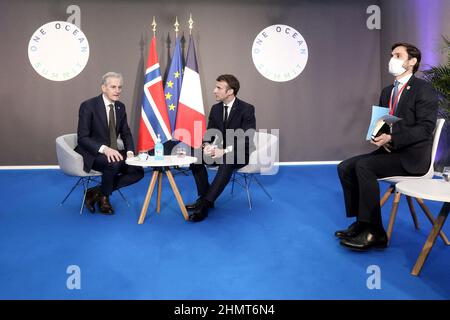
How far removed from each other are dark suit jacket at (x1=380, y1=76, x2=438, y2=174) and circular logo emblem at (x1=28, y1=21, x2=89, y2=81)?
5225 mm

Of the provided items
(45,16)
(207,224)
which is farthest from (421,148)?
(45,16)

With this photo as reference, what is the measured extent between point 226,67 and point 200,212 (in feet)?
12.7

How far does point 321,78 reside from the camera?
7.05 meters

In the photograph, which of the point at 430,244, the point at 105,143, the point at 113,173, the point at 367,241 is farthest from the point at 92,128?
the point at 430,244

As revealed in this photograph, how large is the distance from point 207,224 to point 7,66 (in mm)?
4977

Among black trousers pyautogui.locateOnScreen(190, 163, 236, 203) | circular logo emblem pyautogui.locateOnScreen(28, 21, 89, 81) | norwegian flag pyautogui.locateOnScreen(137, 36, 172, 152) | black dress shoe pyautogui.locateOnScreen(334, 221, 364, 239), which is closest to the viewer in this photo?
black dress shoe pyautogui.locateOnScreen(334, 221, 364, 239)

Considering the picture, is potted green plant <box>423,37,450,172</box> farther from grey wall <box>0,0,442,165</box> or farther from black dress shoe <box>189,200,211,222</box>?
black dress shoe <box>189,200,211,222</box>

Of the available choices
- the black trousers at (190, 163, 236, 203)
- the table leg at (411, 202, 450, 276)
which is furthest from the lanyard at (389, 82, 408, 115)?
the black trousers at (190, 163, 236, 203)

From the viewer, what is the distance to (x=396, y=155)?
3.04 meters

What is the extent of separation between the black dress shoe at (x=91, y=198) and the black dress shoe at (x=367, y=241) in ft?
7.76

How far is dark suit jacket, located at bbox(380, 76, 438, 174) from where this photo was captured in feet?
9.68

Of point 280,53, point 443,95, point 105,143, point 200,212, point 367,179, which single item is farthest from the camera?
point 280,53

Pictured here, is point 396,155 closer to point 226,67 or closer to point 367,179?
point 367,179

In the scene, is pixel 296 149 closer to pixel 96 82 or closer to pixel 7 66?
pixel 96 82
